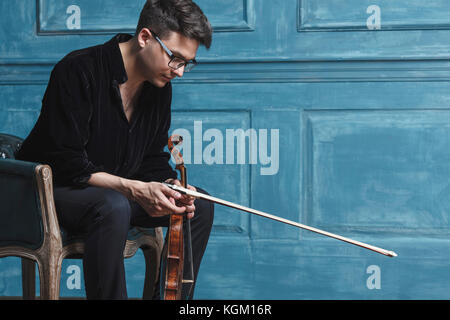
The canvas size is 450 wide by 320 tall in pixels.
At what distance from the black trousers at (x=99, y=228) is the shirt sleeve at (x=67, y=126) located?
2.2 inches

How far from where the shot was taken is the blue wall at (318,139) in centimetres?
225

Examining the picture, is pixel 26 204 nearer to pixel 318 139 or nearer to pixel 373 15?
pixel 318 139

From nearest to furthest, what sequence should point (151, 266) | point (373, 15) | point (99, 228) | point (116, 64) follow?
1. point (99, 228)
2. point (116, 64)
3. point (151, 266)
4. point (373, 15)

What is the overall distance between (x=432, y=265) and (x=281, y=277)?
0.63 metres

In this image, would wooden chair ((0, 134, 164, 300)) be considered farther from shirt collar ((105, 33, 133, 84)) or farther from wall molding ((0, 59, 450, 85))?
wall molding ((0, 59, 450, 85))

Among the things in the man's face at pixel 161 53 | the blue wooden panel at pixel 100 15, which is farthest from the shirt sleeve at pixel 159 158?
the blue wooden panel at pixel 100 15

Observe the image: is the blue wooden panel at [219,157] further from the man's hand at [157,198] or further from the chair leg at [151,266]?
the man's hand at [157,198]

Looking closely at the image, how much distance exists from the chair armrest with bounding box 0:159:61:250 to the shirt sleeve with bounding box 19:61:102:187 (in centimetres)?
7

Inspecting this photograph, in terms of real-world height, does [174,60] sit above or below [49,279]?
above

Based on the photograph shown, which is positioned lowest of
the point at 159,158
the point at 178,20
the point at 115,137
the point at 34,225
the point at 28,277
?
the point at 28,277

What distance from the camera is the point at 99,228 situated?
143 cm

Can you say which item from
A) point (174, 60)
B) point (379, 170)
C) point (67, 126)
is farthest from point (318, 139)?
point (67, 126)

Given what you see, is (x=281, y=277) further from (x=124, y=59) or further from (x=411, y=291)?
(x=124, y=59)

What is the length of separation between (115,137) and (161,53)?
29cm
